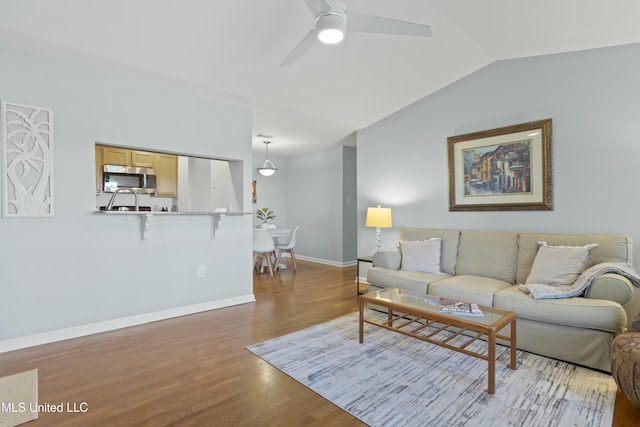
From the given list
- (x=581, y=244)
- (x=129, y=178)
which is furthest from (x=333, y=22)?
(x=129, y=178)

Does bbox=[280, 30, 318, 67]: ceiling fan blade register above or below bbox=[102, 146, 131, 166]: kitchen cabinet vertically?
above

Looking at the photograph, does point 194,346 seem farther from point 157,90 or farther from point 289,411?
point 157,90

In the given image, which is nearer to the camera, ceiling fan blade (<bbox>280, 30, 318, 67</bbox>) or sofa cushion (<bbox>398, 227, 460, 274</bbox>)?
ceiling fan blade (<bbox>280, 30, 318, 67</bbox>)

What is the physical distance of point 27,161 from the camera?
8.56 ft

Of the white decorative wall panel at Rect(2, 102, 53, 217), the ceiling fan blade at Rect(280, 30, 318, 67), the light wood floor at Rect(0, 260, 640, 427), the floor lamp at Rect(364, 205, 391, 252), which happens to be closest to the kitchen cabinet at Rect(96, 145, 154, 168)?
the white decorative wall panel at Rect(2, 102, 53, 217)

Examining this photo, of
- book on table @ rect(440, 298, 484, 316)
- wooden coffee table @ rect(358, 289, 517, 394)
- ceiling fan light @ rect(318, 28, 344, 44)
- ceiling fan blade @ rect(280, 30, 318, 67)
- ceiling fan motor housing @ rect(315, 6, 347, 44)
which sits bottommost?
wooden coffee table @ rect(358, 289, 517, 394)

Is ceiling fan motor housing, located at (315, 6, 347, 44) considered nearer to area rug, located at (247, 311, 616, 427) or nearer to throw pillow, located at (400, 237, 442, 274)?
area rug, located at (247, 311, 616, 427)

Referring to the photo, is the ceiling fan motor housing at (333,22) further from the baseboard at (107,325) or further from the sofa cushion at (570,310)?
the baseboard at (107,325)

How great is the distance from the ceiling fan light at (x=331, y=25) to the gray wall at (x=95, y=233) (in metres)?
2.04

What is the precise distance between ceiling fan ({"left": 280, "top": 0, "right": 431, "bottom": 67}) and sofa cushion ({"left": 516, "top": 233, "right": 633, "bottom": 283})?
2171 millimetres

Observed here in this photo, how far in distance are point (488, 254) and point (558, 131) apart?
1.37 meters

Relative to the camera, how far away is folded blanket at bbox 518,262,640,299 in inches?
91.1

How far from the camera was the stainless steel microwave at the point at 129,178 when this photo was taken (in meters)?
4.66

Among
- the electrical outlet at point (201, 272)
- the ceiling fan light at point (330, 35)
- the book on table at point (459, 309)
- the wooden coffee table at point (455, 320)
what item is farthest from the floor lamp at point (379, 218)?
the ceiling fan light at point (330, 35)
